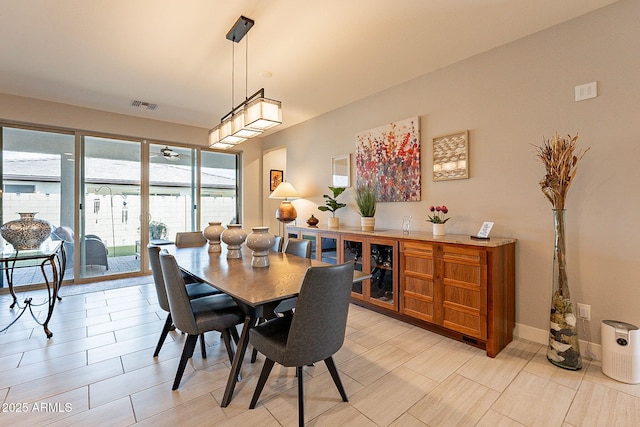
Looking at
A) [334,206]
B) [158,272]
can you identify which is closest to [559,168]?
[334,206]

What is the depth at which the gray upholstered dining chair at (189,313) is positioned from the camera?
1762 mm

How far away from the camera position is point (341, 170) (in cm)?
430

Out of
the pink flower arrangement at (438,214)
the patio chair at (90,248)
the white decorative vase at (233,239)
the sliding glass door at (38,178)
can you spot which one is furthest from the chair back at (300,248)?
the sliding glass door at (38,178)

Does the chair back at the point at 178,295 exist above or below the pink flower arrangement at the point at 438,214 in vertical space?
below

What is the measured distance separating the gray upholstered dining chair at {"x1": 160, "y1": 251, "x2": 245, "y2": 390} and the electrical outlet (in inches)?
103

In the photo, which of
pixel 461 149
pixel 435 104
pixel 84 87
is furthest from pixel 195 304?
pixel 84 87

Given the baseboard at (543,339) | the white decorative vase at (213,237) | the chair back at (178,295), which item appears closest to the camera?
the chair back at (178,295)

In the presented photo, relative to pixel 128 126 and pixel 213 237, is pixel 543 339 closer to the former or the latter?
pixel 213 237

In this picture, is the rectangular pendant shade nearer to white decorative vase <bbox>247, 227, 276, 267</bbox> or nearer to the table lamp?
white decorative vase <bbox>247, 227, 276, 267</bbox>

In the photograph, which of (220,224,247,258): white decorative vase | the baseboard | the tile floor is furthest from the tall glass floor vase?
(220,224,247,258): white decorative vase

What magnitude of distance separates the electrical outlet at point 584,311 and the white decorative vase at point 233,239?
2.77m

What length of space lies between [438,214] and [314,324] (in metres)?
2.19

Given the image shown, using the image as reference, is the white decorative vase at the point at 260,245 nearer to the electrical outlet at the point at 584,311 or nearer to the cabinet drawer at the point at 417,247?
the cabinet drawer at the point at 417,247

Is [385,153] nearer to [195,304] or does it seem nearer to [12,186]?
[195,304]
